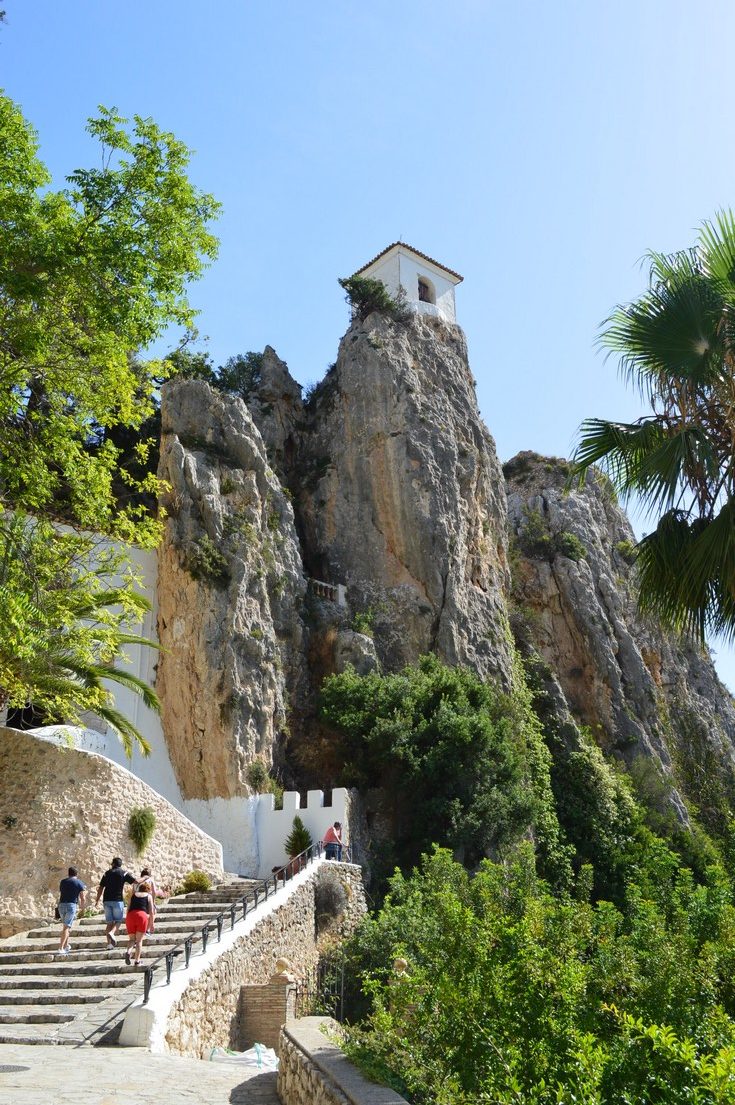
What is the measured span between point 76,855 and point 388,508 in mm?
17015

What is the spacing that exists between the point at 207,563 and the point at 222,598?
945mm

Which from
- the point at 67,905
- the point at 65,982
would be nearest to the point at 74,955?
the point at 67,905

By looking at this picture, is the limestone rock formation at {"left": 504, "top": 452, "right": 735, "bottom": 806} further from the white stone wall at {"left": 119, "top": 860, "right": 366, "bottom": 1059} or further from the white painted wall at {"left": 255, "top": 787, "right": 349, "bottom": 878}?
the white stone wall at {"left": 119, "top": 860, "right": 366, "bottom": 1059}

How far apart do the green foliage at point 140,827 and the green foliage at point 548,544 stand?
25431mm

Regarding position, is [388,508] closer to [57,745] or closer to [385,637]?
[385,637]

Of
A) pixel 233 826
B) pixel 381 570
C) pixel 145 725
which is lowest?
pixel 233 826

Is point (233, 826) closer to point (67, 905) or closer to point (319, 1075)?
point (67, 905)

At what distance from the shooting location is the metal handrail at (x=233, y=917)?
10.3m

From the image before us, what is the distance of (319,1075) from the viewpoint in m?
6.20

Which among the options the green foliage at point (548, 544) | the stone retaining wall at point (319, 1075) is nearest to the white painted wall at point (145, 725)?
the stone retaining wall at point (319, 1075)

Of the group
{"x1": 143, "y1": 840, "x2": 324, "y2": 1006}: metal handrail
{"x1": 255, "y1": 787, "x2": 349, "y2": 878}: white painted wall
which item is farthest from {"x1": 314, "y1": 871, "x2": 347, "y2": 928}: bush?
{"x1": 255, "y1": 787, "x2": 349, "y2": 878}: white painted wall

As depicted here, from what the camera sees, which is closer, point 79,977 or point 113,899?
point 79,977

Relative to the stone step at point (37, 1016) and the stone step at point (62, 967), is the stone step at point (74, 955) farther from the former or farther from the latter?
the stone step at point (37, 1016)

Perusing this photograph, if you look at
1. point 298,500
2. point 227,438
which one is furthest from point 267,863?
point 298,500
